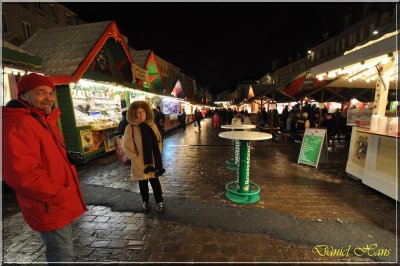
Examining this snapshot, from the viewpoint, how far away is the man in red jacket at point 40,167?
164cm

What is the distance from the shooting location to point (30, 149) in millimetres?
1708

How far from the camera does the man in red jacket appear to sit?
5.37 feet

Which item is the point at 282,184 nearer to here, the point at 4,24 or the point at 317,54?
the point at 4,24

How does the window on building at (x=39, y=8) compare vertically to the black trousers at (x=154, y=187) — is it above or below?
above

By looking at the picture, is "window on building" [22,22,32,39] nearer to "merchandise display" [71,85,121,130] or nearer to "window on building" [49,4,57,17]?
"window on building" [49,4,57,17]

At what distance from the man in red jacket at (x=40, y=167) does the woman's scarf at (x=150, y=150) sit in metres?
1.63

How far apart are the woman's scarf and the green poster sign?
18.4 ft

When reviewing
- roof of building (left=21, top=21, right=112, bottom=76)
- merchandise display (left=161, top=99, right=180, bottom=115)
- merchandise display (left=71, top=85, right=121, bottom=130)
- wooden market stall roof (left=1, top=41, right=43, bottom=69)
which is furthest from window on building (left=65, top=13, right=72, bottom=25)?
wooden market stall roof (left=1, top=41, right=43, bottom=69)

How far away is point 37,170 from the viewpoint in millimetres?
1715

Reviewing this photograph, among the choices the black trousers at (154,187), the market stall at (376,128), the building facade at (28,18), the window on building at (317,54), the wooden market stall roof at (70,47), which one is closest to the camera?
the black trousers at (154,187)

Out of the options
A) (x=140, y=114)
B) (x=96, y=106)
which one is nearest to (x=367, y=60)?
(x=140, y=114)

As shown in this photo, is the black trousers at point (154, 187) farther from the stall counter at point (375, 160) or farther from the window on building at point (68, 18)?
the window on building at point (68, 18)

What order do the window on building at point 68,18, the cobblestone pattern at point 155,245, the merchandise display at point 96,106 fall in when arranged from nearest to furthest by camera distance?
the cobblestone pattern at point 155,245, the merchandise display at point 96,106, the window on building at point 68,18

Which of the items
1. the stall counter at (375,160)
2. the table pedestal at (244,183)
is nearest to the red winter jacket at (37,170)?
the table pedestal at (244,183)
